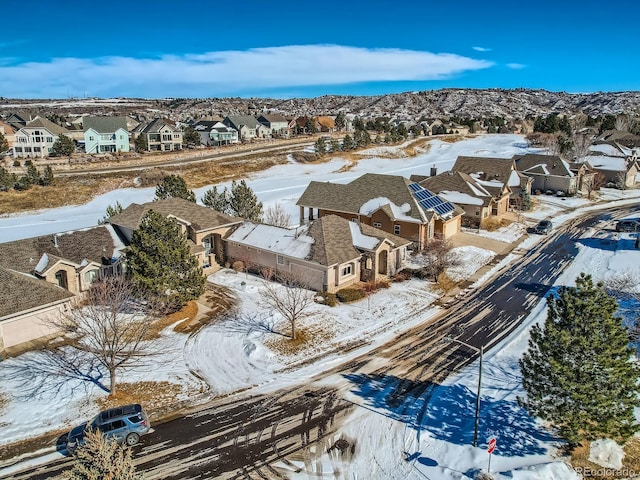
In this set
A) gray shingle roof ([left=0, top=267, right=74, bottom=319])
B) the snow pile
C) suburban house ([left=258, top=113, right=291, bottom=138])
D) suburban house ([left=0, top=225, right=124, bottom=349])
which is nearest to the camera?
the snow pile

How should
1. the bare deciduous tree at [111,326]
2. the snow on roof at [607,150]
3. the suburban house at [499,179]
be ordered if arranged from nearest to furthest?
the bare deciduous tree at [111,326] < the suburban house at [499,179] < the snow on roof at [607,150]

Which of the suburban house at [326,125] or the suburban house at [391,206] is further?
the suburban house at [326,125]

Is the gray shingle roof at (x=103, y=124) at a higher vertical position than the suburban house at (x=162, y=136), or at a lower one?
higher

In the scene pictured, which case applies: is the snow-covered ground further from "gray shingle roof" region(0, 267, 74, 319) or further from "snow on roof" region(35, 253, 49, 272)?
"snow on roof" region(35, 253, 49, 272)

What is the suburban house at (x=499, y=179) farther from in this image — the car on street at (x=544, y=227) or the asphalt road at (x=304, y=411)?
the asphalt road at (x=304, y=411)

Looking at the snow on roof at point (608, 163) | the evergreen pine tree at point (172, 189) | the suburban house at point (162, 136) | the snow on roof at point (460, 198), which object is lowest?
the snow on roof at point (460, 198)

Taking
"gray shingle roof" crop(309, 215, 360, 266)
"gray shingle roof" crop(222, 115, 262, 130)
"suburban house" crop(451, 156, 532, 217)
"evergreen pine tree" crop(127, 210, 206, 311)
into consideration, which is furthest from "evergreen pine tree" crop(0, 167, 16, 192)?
"suburban house" crop(451, 156, 532, 217)

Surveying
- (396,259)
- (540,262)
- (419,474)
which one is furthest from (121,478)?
(540,262)

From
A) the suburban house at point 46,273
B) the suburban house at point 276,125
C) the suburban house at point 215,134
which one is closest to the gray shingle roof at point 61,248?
the suburban house at point 46,273
